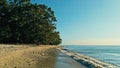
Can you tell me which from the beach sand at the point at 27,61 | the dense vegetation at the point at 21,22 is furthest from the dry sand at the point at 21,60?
the dense vegetation at the point at 21,22

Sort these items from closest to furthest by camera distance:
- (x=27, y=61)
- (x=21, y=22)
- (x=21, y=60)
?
(x=21, y=60), (x=27, y=61), (x=21, y=22)

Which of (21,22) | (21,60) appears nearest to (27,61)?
(21,60)

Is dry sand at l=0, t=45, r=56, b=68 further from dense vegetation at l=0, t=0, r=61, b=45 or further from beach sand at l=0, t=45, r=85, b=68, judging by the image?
dense vegetation at l=0, t=0, r=61, b=45

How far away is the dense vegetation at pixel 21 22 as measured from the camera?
62.6m

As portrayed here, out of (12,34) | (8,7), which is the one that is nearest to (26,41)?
(12,34)

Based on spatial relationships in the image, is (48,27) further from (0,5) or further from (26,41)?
(0,5)

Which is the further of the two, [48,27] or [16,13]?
[48,27]

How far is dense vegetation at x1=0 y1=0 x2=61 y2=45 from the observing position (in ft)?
205

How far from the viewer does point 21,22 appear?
6419 centimetres

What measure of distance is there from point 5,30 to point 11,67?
1844 inches

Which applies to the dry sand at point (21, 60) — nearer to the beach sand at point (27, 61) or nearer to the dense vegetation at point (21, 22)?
the beach sand at point (27, 61)

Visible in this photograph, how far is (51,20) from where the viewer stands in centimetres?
7888

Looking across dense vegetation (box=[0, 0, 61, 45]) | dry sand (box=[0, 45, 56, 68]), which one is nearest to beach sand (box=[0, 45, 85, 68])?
dry sand (box=[0, 45, 56, 68])

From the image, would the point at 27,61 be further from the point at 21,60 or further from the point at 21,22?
the point at 21,22
